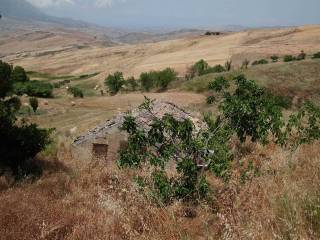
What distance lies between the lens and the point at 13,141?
11.4 meters

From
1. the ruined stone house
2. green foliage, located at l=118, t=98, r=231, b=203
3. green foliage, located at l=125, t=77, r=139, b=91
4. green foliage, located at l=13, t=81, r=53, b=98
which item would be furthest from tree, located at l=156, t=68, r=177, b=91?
green foliage, located at l=118, t=98, r=231, b=203

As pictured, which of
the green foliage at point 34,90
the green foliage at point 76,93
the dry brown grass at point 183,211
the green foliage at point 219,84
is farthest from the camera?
the green foliage at point 76,93

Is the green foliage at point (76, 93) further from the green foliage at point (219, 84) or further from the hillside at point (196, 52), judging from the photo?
the green foliage at point (219, 84)

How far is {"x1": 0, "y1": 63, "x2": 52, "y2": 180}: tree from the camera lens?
11094mm

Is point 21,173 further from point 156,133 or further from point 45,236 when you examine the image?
point 45,236

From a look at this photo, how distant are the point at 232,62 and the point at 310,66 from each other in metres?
45.8

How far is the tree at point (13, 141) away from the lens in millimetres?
11094

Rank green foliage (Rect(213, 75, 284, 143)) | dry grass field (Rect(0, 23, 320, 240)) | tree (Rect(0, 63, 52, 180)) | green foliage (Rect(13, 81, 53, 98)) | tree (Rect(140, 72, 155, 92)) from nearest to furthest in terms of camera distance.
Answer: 1. dry grass field (Rect(0, 23, 320, 240))
2. green foliage (Rect(213, 75, 284, 143))
3. tree (Rect(0, 63, 52, 180))
4. tree (Rect(140, 72, 155, 92))
5. green foliage (Rect(13, 81, 53, 98))

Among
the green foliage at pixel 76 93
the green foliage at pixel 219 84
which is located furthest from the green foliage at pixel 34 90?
the green foliage at pixel 219 84

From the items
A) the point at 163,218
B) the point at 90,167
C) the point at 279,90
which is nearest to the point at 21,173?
the point at 90,167

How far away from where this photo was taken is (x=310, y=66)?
46219 mm

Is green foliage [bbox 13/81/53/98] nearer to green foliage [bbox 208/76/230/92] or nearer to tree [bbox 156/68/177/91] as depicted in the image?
tree [bbox 156/68/177/91]

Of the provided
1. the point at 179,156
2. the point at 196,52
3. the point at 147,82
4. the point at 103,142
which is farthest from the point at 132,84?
the point at 179,156

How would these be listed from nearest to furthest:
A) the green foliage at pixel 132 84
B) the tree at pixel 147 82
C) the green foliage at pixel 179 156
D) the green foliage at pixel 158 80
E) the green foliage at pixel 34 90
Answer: the green foliage at pixel 179 156, the green foliage at pixel 158 80, the tree at pixel 147 82, the green foliage at pixel 34 90, the green foliage at pixel 132 84
